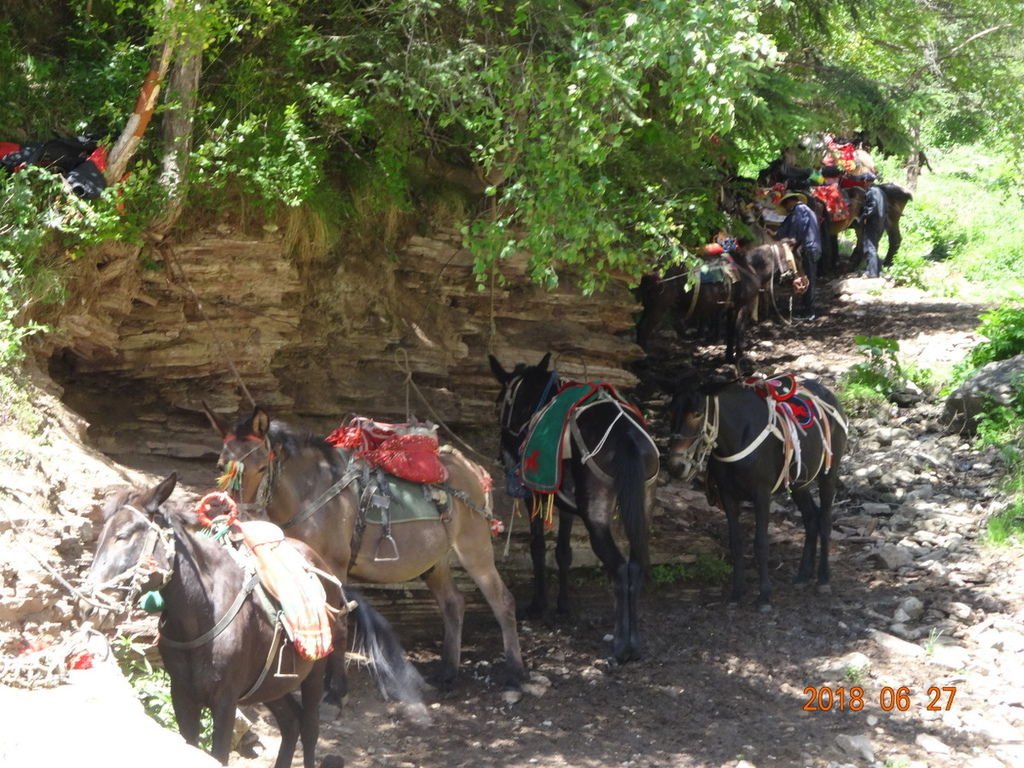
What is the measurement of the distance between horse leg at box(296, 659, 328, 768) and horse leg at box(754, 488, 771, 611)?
511 centimetres

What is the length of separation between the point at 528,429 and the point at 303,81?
10.9ft

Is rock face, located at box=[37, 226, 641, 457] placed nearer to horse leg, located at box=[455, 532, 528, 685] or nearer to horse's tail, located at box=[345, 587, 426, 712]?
horse leg, located at box=[455, 532, 528, 685]

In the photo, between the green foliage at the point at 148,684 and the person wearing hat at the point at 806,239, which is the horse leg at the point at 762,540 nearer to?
the green foliage at the point at 148,684

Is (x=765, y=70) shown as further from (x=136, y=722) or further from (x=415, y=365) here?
(x=136, y=722)

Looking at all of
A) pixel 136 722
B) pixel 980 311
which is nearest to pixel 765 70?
pixel 136 722

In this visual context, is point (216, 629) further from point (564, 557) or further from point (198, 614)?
point (564, 557)

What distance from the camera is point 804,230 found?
793 inches

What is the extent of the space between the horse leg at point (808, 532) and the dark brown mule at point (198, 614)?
6.16 meters

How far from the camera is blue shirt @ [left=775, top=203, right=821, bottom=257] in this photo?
20062 mm

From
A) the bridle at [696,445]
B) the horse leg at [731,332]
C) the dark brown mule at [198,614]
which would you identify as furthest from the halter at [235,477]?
the horse leg at [731,332]

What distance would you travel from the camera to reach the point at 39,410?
7.60m

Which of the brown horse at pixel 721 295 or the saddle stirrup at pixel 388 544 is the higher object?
the brown horse at pixel 721 295

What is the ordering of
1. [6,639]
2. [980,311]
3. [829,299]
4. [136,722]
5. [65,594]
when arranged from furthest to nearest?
[829,299], [980,311], [65,594], [6,639], [136,722]

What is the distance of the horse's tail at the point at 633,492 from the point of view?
9.41 m
